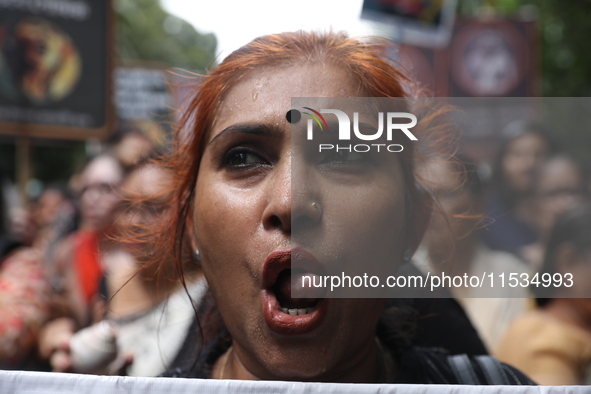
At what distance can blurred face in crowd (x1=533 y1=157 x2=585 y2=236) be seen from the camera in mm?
2377

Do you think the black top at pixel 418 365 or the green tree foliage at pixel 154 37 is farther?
the green tree foliage at pixel 154 37

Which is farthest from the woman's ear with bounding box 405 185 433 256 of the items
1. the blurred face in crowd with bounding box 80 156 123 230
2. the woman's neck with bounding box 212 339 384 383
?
the blurred face in crowd with bounding box 80 156 123 230

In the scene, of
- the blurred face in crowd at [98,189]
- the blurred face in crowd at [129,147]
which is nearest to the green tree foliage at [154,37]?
the blurred face in crowd at [129,147]

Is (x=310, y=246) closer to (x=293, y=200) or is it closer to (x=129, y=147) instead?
(x=293, y=200)

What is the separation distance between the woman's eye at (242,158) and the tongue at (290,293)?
0.23 m

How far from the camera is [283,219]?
108 centimetres

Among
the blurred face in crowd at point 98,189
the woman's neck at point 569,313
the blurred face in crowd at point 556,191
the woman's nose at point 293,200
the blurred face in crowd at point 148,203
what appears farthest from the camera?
the blurred face in crowd at point 98,189

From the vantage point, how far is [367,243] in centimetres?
112

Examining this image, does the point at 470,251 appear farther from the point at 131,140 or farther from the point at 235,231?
the point at 131,140

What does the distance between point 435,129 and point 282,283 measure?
502 millimetres

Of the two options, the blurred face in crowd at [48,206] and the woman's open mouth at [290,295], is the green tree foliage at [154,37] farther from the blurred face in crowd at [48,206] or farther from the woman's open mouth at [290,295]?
the woman's open mouth at [290,295]

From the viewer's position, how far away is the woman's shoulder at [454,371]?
1.39 m

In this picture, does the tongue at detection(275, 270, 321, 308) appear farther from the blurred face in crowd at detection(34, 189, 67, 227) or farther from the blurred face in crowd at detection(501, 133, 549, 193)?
the blurred face in crowd at detection(34, 189, 67, 227)

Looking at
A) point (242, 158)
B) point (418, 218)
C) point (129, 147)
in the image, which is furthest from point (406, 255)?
point (129, 147)
